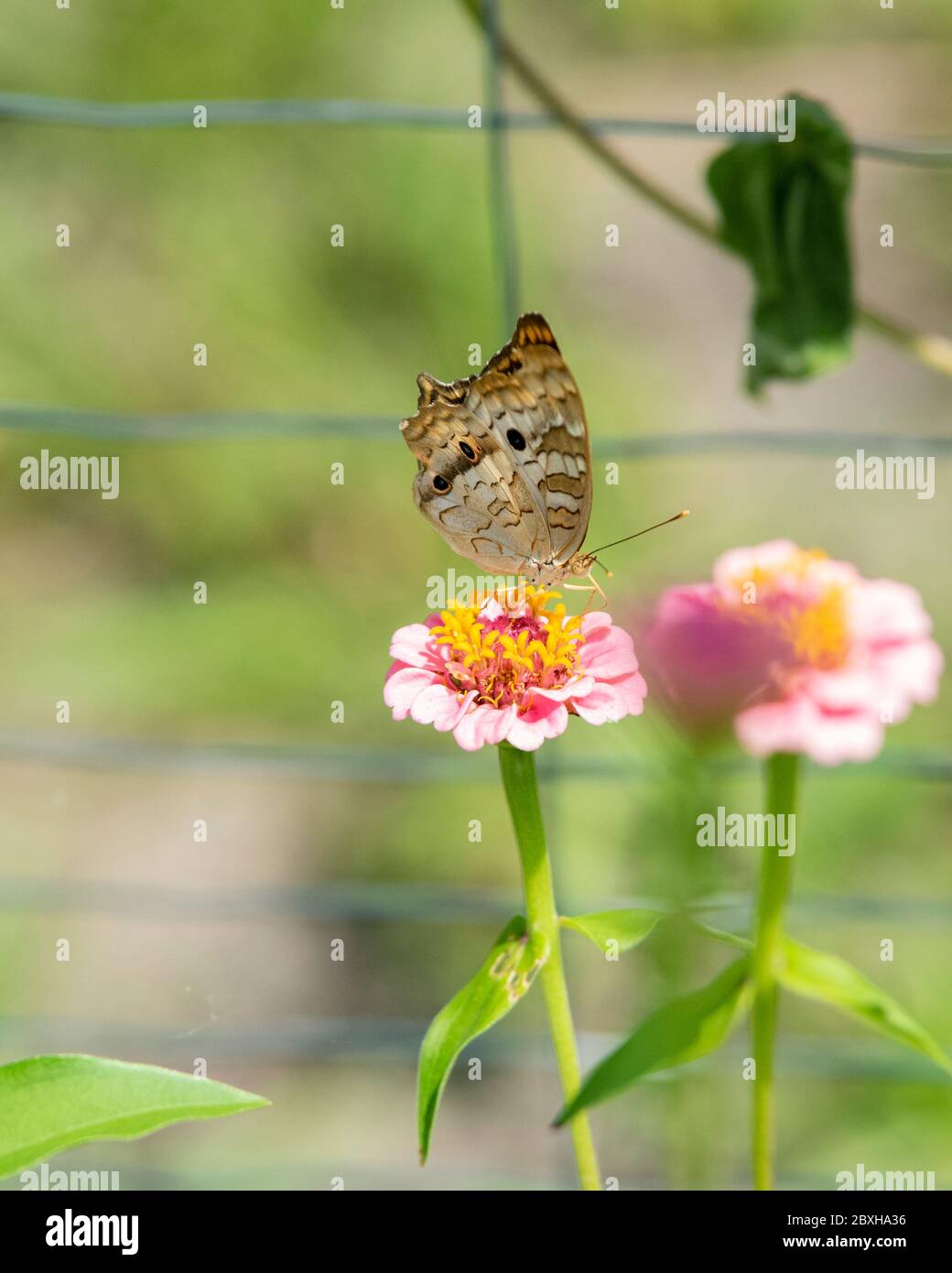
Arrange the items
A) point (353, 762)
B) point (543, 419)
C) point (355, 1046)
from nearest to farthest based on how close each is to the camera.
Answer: point (543, 419)
point (355, 1046)
point (353, 762)

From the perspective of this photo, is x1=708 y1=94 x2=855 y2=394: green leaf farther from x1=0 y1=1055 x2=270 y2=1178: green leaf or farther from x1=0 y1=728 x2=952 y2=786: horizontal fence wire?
x1=0 y1=1055 x2=270 y2=1178: green leaf

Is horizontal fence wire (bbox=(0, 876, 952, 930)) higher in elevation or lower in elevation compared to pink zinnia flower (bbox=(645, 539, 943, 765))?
lower

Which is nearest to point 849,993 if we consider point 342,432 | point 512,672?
point 512,672

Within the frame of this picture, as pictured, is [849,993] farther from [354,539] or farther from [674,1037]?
[354,539]

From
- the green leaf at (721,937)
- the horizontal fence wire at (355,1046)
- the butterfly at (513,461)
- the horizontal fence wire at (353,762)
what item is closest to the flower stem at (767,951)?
the green leaf at (721,937)

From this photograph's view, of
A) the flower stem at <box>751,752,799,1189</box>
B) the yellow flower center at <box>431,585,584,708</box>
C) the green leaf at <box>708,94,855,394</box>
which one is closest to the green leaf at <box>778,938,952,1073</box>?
the flower stem at <box>751,752,799,1189</box>

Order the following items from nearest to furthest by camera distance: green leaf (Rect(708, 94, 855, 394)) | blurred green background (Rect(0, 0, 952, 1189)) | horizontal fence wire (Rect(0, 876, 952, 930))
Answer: green leaf (Rect(708, 94, 855, 394)) < horizontal fence wire (Rect(0, 876, 952, 930)) < blurred green background (Rect(0, 0, 952, 1189))

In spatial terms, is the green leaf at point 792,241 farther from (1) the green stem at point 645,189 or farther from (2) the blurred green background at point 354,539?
(2) the blurred green background at point 354,539
